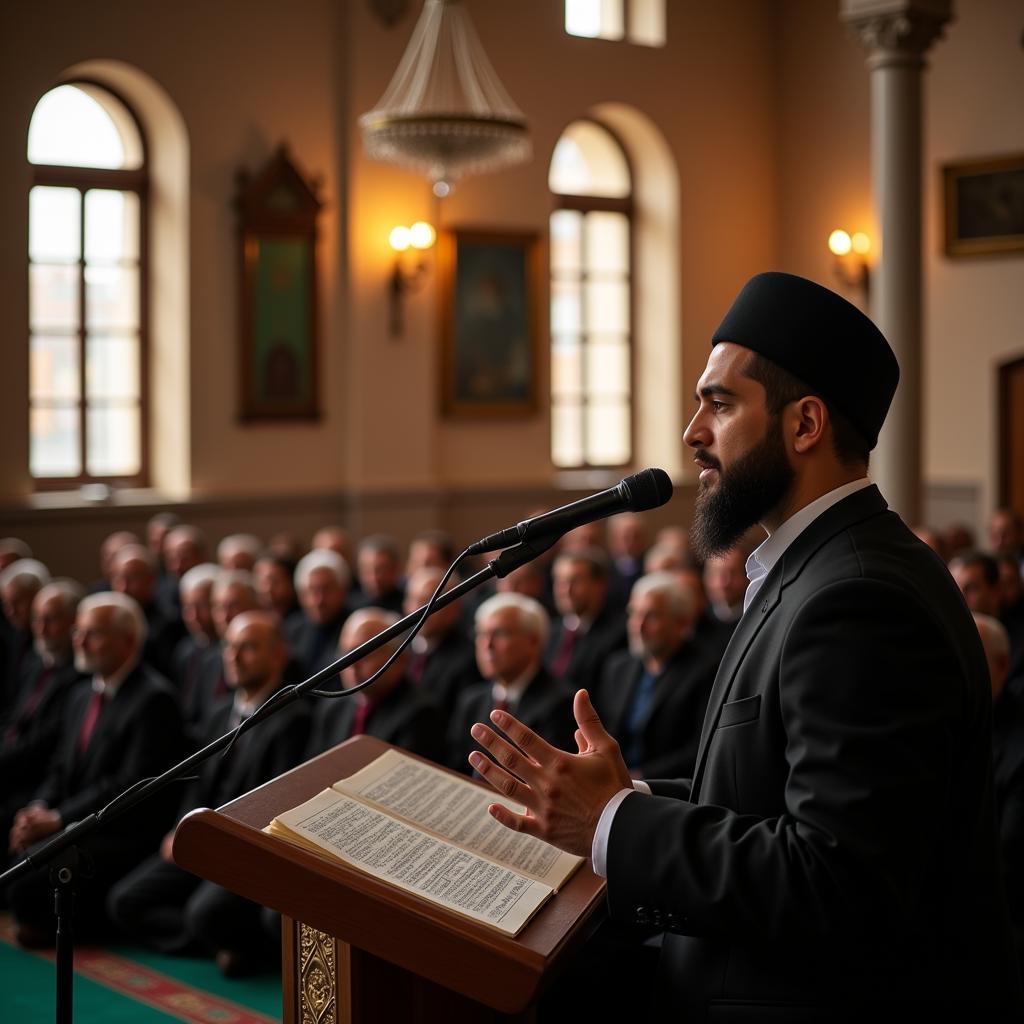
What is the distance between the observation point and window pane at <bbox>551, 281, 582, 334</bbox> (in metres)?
13.8

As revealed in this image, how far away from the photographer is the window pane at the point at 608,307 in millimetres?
14133

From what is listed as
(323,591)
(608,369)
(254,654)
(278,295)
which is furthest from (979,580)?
(608,369)

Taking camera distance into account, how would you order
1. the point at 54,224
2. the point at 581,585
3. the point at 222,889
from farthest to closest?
the point at 54,224 < the point at 581,585 < the point at 222,889

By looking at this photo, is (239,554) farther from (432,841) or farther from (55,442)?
(432,841)

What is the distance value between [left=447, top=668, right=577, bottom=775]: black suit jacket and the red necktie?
1.52m

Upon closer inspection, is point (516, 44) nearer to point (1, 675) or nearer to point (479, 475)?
point (479, 475)

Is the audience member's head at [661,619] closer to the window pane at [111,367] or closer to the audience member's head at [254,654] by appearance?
the audience member's head at [254,654]

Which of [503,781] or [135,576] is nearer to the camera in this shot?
[503,781]

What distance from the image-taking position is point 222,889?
539cm

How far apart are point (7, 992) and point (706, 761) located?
3891mm

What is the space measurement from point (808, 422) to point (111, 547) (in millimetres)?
8492

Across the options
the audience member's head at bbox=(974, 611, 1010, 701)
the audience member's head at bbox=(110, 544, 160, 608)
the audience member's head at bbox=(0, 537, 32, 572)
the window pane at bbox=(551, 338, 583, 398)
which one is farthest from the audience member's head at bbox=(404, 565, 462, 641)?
the window pane at bbox=(551, 338, 583, 398)

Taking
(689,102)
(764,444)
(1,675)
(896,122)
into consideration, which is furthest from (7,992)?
(689,102)

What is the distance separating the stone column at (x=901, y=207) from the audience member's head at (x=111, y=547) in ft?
16.4
